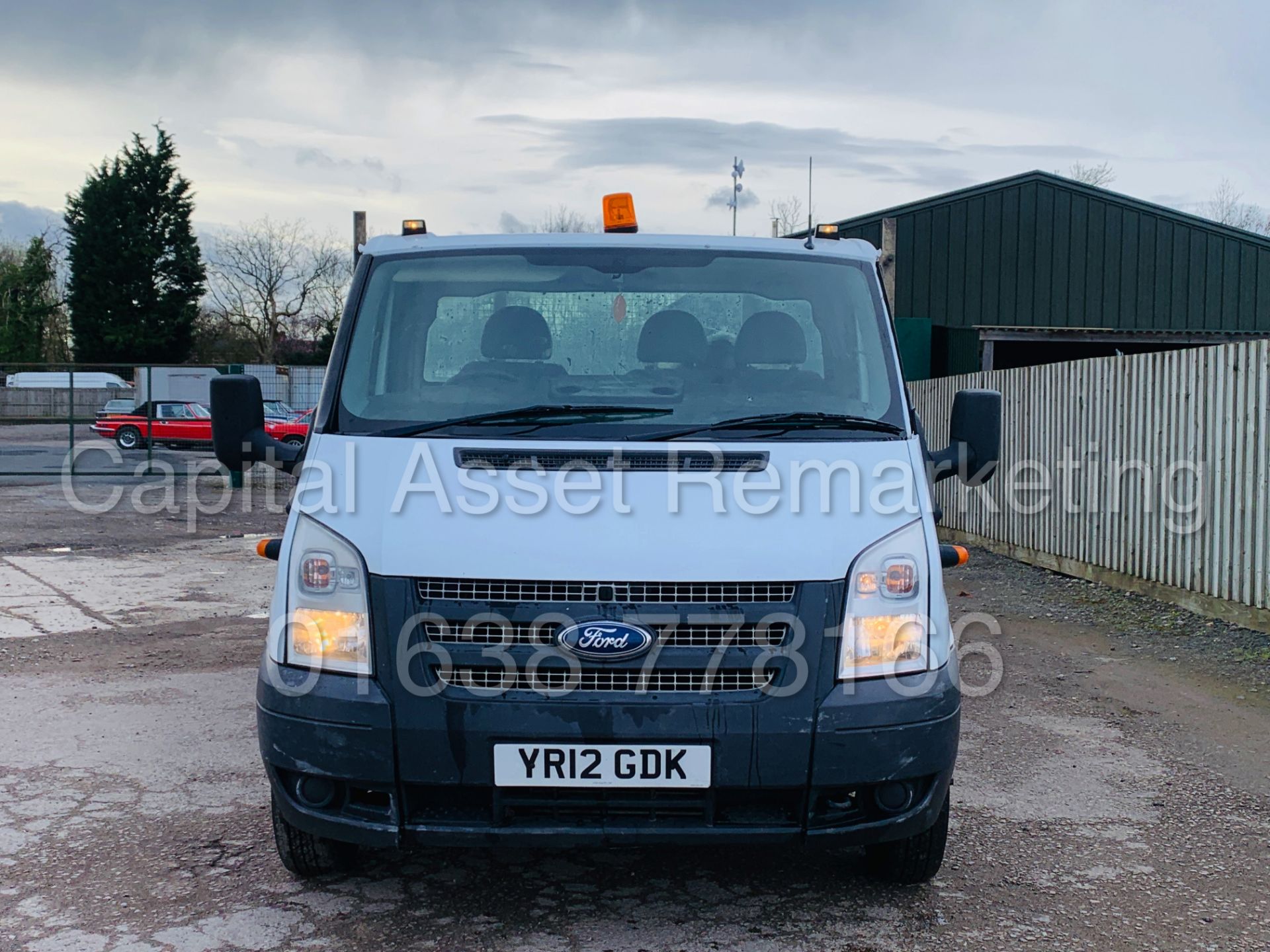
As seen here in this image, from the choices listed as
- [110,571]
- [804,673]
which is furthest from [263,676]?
[110,571]

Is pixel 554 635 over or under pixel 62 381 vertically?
under

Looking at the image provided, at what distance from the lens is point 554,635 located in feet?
11.4

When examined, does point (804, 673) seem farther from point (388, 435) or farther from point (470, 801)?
point (388, 435)

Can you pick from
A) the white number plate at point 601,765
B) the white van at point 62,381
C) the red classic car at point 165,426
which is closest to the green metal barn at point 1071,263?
the red classic car at point 165,426

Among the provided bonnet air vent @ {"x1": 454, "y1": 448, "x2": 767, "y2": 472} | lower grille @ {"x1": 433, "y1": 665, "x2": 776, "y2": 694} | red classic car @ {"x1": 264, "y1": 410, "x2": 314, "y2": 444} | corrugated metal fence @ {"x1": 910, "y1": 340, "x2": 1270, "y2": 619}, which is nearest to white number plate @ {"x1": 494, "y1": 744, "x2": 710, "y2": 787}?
lower grille @ {"x1": 433, "y1": 665, "x2": 776, "y2": 694}

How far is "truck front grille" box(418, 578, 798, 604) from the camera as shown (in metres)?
3.50

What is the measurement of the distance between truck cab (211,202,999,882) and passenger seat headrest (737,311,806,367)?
0.42m

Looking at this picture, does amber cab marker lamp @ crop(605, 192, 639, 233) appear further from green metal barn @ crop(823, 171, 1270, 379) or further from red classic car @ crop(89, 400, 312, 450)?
red classic car @ crop(89, 400, 312, 450)

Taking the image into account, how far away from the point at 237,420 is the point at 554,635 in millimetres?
→ 1595

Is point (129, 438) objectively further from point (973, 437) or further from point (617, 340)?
point (973, 437)

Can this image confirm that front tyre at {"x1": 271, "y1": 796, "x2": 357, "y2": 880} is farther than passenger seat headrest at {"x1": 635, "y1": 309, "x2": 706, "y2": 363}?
No

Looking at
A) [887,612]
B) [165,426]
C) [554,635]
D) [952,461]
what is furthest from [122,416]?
[887,612]

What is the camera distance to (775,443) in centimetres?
400

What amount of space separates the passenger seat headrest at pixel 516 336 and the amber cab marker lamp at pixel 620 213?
1.11m
